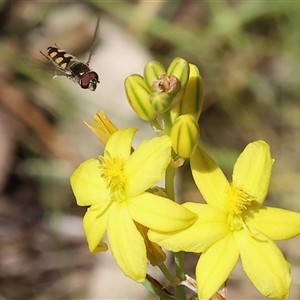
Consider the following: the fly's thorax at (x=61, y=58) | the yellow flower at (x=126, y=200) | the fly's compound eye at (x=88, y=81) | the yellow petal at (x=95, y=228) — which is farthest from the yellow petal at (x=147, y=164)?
the fly's thorax at (x=61, y=58)

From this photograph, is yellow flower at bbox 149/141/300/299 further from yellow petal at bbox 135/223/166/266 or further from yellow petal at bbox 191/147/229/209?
yellow petal at bbox 135/223/166/266

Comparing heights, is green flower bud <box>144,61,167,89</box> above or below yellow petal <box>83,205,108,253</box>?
above

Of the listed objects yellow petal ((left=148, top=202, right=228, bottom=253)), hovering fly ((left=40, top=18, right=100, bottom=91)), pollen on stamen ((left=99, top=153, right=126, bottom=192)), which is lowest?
yellow petal ((left=148, top=202, right=228, bottom=253))

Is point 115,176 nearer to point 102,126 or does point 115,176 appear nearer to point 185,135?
point 102,126

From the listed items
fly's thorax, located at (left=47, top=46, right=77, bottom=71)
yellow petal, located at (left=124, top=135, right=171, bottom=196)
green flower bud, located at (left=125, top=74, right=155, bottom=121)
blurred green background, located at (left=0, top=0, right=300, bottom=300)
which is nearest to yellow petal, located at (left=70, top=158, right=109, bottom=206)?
yellow petal, located at (left=124, top=135, right=171, bottom=196)

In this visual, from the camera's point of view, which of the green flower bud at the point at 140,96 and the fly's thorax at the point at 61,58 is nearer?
the green flower bud at the point at 140,96

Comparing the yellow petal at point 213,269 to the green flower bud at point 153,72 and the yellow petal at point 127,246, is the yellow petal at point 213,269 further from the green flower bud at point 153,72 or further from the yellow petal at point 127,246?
the green flower bud at point 153,72

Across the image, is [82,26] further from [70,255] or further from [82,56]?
[70,255]

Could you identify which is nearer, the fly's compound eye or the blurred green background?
the fly's compound eye
